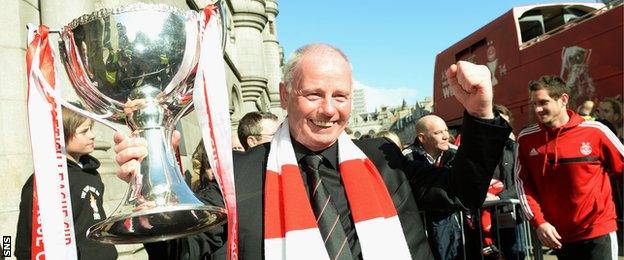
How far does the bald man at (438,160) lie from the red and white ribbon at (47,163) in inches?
109

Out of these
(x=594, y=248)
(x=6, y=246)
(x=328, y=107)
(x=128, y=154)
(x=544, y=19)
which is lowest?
(x=594, y=248)

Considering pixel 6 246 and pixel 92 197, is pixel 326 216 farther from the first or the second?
pixel 6 246

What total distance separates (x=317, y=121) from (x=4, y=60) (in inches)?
148

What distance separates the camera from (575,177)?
12.5 ft

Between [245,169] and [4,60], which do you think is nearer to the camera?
[245,169]

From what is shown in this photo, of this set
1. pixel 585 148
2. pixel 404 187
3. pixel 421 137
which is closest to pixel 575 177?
pixel 585 148

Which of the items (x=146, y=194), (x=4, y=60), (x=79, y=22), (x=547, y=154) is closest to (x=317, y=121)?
(x=146, y=194)

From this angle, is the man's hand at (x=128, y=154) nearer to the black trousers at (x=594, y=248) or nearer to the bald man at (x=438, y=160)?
the bald man at (x=438, y=160)

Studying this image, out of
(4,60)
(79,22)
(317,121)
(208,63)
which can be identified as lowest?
(317,121)

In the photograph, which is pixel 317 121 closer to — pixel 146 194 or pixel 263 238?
pixel 263 238

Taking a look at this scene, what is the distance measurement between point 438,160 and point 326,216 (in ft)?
12.2

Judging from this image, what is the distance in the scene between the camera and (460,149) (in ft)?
6.20

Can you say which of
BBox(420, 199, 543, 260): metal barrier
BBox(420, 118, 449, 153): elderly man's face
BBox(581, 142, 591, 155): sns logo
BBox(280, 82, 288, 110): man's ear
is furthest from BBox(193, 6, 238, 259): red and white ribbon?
BBox(420, 118, 449, 153): elderly man's face

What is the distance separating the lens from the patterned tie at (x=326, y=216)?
1.92 metres
